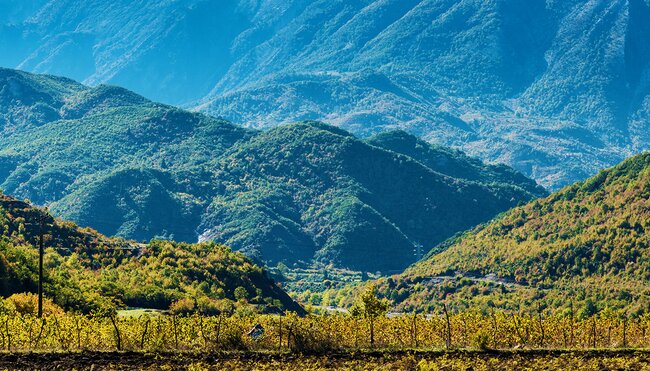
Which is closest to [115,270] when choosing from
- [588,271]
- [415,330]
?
[415,330]

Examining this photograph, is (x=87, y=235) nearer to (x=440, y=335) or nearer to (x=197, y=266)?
(x=197, y=266)

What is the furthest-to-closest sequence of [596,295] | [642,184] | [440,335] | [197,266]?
[642,184], [596,295], [197,266], [440,335]

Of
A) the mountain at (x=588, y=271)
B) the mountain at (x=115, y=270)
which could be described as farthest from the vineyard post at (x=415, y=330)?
the mountain at (x=588, y=271)

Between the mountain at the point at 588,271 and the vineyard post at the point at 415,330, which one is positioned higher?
the mountain at the point at 588,271

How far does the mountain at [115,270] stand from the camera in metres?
101

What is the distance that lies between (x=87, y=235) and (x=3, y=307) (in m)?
79.0

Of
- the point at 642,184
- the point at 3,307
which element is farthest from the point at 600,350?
the point at 642,184

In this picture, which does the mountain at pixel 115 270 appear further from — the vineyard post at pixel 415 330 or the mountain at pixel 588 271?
the mountain at pixel 588 271

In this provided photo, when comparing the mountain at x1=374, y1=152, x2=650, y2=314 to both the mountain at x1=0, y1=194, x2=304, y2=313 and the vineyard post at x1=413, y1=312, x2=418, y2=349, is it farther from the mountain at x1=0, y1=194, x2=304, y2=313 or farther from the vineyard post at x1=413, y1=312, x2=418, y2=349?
the vineyard post at x1=413, y1=312, x2=418, y2=349

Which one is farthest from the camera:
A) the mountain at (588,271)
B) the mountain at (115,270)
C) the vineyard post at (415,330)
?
the mountain at (588,271)

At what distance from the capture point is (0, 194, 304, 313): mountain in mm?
101438

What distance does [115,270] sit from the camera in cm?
13438

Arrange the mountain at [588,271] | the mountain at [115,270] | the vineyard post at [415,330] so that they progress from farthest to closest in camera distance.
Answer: the mountain at [588,271] → the mountain at [115,270] → the vineyard post at [415,330]

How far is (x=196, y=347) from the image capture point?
67.3m
